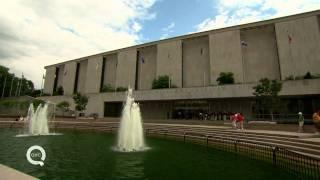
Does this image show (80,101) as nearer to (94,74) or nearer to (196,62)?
(94,74)

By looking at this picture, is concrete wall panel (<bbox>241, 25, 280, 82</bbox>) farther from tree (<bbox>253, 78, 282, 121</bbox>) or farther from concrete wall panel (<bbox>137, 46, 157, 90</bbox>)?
concrete wall panel (<bbox>137, 46, 157, 90</bbox>)

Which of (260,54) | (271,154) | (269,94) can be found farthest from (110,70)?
(271,154)

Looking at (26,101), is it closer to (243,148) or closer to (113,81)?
(113,81)

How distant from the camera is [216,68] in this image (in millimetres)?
40719

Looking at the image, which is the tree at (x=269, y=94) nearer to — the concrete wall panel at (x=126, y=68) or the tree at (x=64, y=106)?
the concrete wall panel at (x=126, y=68)

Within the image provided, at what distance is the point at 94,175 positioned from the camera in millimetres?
8961

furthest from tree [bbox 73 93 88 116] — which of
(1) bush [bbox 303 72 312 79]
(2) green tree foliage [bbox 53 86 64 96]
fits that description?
(1) bush [bbox 303 72 312 79]

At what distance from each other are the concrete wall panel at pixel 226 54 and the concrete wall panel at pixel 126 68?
16717 mm

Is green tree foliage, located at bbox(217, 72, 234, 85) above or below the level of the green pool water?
above

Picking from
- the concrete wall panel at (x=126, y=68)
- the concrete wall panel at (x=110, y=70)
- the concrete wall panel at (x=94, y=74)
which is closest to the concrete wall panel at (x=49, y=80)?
the concrete wall panel at (x=94, y=74)

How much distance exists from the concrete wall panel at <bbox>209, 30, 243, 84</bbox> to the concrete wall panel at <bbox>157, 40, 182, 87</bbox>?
243 inches

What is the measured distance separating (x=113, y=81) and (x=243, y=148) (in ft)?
142

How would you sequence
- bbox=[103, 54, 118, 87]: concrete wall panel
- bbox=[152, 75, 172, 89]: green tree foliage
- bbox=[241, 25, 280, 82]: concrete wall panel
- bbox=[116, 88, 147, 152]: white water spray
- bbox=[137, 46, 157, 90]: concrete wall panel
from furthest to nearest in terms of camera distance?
bbox=[103, 54, 118, 87]: concrete wall panel < bbox=[137, 46, 157, 90]: concrete wall panel < bbox=[152, 75, 172, 89]: green tree foliage < bbox=[241, 25, 280, 82]: concrete wall panel < bbox=[116, 88, 147, 152]: white water spray

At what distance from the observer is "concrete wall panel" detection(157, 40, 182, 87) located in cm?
4484
